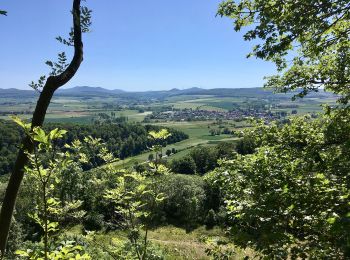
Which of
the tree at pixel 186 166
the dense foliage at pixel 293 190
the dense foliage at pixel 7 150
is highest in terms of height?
the dense foliage at pixel 293 190

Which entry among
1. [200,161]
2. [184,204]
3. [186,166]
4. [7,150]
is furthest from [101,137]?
[184,204]

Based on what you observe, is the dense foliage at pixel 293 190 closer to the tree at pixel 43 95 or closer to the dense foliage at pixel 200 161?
the tree at pixel 43 95

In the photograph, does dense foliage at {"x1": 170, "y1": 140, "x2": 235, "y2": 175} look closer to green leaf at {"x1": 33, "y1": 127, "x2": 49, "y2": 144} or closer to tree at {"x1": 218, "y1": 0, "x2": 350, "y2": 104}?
tree at {"x1": 218, "y1": 0, "x2": 350, "y2": 104}

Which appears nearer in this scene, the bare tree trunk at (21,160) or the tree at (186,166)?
the bare tree trunk at (21,160)

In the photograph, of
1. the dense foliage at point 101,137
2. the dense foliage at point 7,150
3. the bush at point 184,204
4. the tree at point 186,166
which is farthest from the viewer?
the dense foliage at point 101,137

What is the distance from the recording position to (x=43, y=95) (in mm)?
5809

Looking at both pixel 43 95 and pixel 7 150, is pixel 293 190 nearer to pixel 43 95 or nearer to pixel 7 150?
pixel 43 95

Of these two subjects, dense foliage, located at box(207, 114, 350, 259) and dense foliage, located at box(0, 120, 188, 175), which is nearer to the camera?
dense foliage, located at box(207, 114, 350, 259)

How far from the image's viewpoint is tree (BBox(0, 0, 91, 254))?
5.63 m

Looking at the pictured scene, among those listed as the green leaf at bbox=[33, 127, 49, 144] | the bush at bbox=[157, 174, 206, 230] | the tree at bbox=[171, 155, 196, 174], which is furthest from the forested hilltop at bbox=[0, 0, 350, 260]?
the tree at bbox=[171, 155, 196, 174]

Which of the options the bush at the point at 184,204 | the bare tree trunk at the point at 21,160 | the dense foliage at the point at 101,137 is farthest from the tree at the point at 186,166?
the bare tree trunk at the point at 21,160

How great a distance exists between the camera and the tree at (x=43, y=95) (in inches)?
222

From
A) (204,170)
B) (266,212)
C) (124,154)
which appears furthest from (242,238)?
(124,154)

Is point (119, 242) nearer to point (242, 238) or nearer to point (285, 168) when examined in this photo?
point (242, 238)
